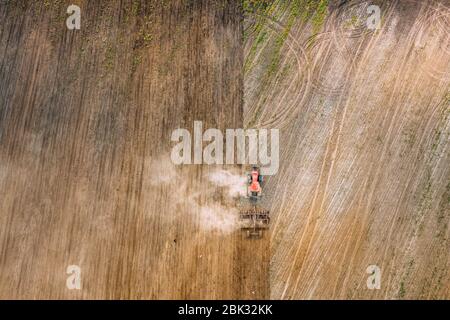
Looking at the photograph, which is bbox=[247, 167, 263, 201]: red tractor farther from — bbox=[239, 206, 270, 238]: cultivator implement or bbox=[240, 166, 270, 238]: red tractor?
bbox=[239, 206, 270, 238]: cultivator implement

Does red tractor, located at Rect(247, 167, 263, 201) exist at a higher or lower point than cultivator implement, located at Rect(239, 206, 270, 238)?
→ higher

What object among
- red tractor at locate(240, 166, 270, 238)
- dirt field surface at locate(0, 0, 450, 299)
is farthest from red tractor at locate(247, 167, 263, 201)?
dirt field surface at locate(0, 0, 450, 299)

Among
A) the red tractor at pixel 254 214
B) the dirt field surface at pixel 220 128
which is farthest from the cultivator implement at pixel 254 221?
the dirt field surface at pixel 220 128

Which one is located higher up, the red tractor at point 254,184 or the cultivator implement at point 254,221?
the red tractor at point 254,184

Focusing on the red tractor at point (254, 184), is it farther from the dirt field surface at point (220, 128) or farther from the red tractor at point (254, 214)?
the dirt field surface at point (220, 128)

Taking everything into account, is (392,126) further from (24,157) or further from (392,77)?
(24,157)

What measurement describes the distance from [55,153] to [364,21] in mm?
5374

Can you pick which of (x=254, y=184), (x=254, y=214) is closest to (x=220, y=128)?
(x=254, y=184)

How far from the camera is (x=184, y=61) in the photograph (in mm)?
5832

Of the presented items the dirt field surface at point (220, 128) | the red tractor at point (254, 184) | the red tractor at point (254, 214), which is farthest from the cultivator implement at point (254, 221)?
the red tractor at point (254, 184)

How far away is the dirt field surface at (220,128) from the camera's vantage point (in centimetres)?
548

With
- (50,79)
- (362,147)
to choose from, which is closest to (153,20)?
(50,79)

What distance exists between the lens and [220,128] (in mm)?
5711

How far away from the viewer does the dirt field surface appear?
18.0ft
